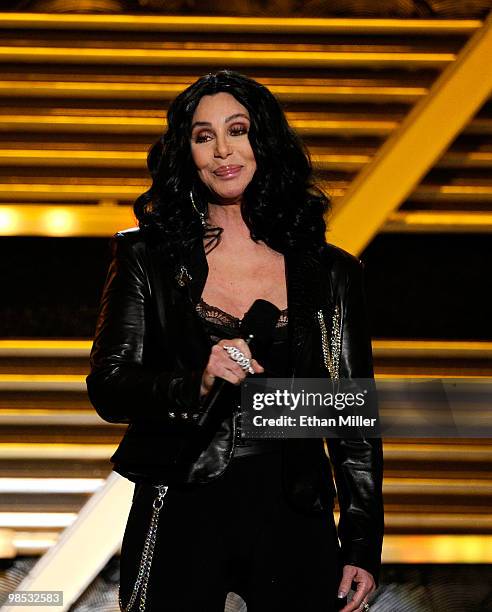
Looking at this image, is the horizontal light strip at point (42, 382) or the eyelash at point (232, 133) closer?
the eyelash at point (232, 133)

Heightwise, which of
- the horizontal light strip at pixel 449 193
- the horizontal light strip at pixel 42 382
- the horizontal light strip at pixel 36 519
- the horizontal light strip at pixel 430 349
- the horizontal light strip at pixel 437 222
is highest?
the horizontal light strip at pixel 449 193

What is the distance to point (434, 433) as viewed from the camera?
8.96ft

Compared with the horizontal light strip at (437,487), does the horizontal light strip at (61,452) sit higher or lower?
higher

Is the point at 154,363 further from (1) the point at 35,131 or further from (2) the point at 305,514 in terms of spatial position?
(1) the point at 35,131

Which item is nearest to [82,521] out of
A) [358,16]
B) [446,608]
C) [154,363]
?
[446,608]

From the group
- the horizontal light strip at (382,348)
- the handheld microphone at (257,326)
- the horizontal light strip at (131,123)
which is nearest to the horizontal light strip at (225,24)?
the horizontal light strip at (131,123)

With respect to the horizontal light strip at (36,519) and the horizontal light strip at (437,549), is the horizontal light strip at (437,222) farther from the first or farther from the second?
the horizontal light strip at (36,519)

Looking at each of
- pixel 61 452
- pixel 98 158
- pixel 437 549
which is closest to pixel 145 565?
pixel 61 452

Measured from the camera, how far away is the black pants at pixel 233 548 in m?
1.41

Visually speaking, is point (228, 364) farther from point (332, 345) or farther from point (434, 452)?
point (434, 452)

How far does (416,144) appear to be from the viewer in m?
2.79

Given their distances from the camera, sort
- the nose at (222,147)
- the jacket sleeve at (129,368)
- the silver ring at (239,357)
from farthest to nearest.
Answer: the nose at (222,147) < the jacket sleeve at (129,368) < the silver ring at (239,357)

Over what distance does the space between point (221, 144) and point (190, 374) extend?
1.35 ft

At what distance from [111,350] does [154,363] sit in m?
0.08
